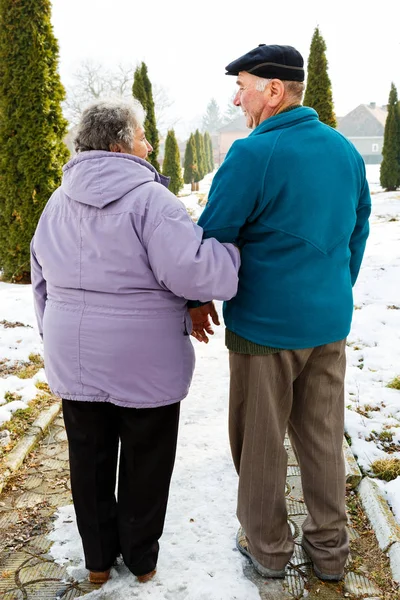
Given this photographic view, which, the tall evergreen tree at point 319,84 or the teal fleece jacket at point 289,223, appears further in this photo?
the tall evergreen tree at point 319,84

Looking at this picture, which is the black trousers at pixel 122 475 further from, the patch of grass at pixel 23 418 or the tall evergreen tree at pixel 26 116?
the tall evergreen tree at pixel 26 116

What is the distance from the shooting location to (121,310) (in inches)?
74.0

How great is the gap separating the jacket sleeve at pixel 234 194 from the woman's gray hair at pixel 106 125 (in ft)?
1.19

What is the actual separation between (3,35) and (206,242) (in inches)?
303

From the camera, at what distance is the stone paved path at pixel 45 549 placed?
6.96ft

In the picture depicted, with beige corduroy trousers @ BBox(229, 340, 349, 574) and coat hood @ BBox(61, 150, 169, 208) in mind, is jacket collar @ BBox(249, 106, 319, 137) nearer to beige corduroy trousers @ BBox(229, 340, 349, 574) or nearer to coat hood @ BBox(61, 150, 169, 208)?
coat hood @ BBox(61, 150, 169, 208)

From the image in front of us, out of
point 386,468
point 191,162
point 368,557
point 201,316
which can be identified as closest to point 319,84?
point 386,468

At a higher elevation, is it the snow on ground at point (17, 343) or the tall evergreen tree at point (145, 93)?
the tall evergreen tree at point (145, 93)

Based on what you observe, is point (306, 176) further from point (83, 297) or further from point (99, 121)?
point (83, 297)

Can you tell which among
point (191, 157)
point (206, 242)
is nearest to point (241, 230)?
point (206, 242)

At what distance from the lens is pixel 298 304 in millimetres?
1961

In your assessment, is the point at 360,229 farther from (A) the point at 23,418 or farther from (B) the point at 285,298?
(A) the point at 23,418

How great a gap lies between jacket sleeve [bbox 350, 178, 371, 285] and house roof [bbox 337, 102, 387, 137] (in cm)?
6140

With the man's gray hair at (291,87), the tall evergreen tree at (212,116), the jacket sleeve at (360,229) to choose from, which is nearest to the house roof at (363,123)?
the tall evergreen tree at (212,116)
